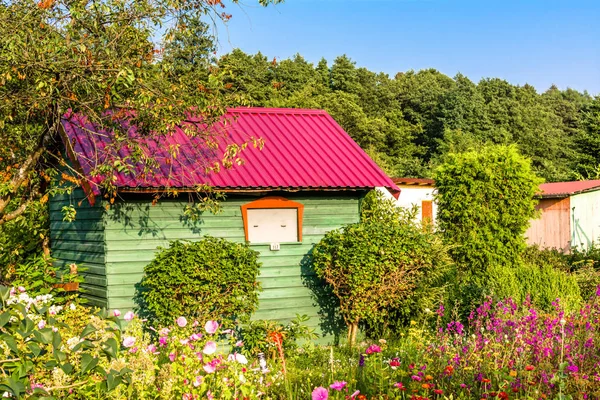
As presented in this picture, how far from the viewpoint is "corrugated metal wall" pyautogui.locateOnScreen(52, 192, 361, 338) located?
417 inches

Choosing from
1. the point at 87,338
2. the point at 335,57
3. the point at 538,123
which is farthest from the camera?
the point at 538,123

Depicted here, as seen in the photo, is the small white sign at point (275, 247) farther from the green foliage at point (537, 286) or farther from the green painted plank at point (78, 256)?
the green foliage at point (537, 286)

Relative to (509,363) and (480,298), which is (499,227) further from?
(509,363)

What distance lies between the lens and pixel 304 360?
977cm

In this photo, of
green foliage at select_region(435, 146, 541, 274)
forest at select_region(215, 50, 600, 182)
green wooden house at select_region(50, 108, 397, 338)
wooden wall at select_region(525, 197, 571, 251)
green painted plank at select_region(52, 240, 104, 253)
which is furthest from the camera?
forest at select_region(215, 50, 600, 182)

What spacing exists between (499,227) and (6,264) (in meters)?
9.87

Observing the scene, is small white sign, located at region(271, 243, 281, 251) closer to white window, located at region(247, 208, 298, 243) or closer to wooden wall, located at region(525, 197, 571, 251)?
white window, located at region(247, 208, 298, 243)

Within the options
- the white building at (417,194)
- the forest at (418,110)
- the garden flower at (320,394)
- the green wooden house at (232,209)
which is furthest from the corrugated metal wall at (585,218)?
the garden flower at (320,394)

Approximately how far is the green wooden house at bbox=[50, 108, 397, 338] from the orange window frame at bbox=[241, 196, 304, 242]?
0.05 feet

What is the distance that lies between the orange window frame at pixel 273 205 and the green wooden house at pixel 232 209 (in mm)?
17

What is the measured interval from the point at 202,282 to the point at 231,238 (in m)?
1.54

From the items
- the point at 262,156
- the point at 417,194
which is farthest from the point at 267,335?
the point at 417,194

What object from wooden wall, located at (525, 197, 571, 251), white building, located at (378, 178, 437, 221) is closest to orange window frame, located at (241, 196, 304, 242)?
wooden wall, located at (525, 197, 571, 251)

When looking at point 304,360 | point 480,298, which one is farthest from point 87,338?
point 480,298
